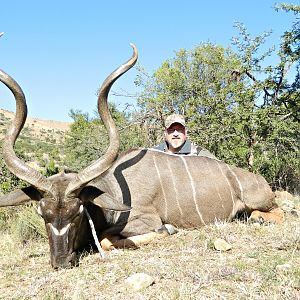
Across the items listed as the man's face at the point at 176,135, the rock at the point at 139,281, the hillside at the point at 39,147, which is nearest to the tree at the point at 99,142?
the hillside at the point at 39,147

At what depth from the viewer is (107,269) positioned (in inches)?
107

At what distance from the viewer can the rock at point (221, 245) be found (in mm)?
2992

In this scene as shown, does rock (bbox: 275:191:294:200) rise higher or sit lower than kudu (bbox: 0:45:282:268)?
lower

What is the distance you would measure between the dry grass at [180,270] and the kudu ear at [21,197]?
1.38 ft

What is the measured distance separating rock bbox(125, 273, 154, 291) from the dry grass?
28 millimetres

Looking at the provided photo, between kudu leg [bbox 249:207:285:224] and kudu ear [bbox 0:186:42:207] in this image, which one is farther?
kudu leg [bbox 249:207:285:224]

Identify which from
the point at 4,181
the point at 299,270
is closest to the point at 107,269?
the point at 299,270

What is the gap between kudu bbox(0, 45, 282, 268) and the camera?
298 centimetres

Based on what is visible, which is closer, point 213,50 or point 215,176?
point 215,176

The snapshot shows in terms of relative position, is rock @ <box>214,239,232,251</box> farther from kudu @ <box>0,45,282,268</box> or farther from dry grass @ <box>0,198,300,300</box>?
kudu @ <box>0,45,282,268</box>

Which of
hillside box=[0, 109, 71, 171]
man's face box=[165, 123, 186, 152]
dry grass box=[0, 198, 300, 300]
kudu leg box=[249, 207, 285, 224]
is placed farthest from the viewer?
hillside box=[0, 109, 71, 171]

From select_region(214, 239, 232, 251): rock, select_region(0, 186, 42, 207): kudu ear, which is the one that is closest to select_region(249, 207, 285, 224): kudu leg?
select_region(214, 239, 232, 251): rock

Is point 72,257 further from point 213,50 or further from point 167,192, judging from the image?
point 213,50

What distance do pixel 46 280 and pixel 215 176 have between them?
2183 mm
